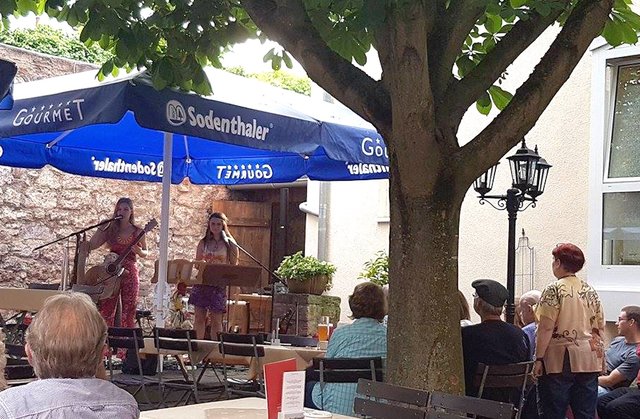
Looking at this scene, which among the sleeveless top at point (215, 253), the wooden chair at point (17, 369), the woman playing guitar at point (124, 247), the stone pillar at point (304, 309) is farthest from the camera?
the stone pillar at point (304, 309)

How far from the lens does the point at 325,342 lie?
7.46 metres

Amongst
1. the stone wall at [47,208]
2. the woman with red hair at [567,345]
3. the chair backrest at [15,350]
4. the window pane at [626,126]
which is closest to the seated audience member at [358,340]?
the woman with red hair at [567,345]

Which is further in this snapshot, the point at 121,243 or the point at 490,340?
the point at 121,243

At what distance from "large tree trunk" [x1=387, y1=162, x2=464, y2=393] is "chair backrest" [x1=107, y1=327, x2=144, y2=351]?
288 cm

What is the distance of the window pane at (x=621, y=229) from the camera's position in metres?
9.59

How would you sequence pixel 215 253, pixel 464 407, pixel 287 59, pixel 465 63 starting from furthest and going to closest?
pixel 215 253, pixel 287 59, pixel 465 63, pixel 464 407

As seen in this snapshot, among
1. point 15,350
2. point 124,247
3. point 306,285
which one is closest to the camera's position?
point 15,350

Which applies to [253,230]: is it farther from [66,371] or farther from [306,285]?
[66,371]

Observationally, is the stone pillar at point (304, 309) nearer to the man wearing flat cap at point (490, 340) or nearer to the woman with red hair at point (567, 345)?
the woman with red hair at point (567, 345)

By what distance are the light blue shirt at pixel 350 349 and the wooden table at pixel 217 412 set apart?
124 cm

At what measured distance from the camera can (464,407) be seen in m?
4.03

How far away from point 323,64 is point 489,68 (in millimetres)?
856

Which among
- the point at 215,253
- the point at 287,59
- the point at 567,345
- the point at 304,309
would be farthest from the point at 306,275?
the point at 567,345

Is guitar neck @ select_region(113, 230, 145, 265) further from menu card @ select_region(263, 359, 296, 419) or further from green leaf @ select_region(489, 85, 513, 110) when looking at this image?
menu card @ select_region(263, 359, 296, 419)
